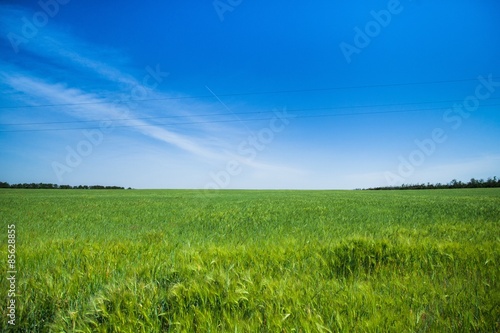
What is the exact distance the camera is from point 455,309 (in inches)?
97.3

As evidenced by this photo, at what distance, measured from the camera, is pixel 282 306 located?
2590 millimetres

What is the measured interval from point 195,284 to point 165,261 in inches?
49.1

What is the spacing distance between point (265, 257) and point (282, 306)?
145cm

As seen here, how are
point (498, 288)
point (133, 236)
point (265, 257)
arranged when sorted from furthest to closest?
point (133, 236) → point (265, 257) → point (498, 288)

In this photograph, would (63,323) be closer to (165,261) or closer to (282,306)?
(165,261)

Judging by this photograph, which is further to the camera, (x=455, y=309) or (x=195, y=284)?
(x=195, y=284)

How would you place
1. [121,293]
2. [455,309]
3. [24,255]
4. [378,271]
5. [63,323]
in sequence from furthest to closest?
1. [24,255]
2. [378,271]
3. [121,293]
4. [455,309]
5. [63,323]

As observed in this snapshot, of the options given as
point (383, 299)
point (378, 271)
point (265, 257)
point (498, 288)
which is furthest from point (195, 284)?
point (498, 288)

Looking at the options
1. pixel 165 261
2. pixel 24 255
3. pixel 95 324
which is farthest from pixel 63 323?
pixel 24 255

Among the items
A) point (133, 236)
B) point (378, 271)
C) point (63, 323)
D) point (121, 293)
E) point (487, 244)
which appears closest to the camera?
point (63, 323)

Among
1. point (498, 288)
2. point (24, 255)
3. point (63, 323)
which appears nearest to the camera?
point (63, 323)

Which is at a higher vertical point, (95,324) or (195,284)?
(195,284)

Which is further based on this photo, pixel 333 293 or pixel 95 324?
pixel 333 293

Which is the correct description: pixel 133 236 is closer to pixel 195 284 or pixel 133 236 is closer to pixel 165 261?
pixel 165 261
